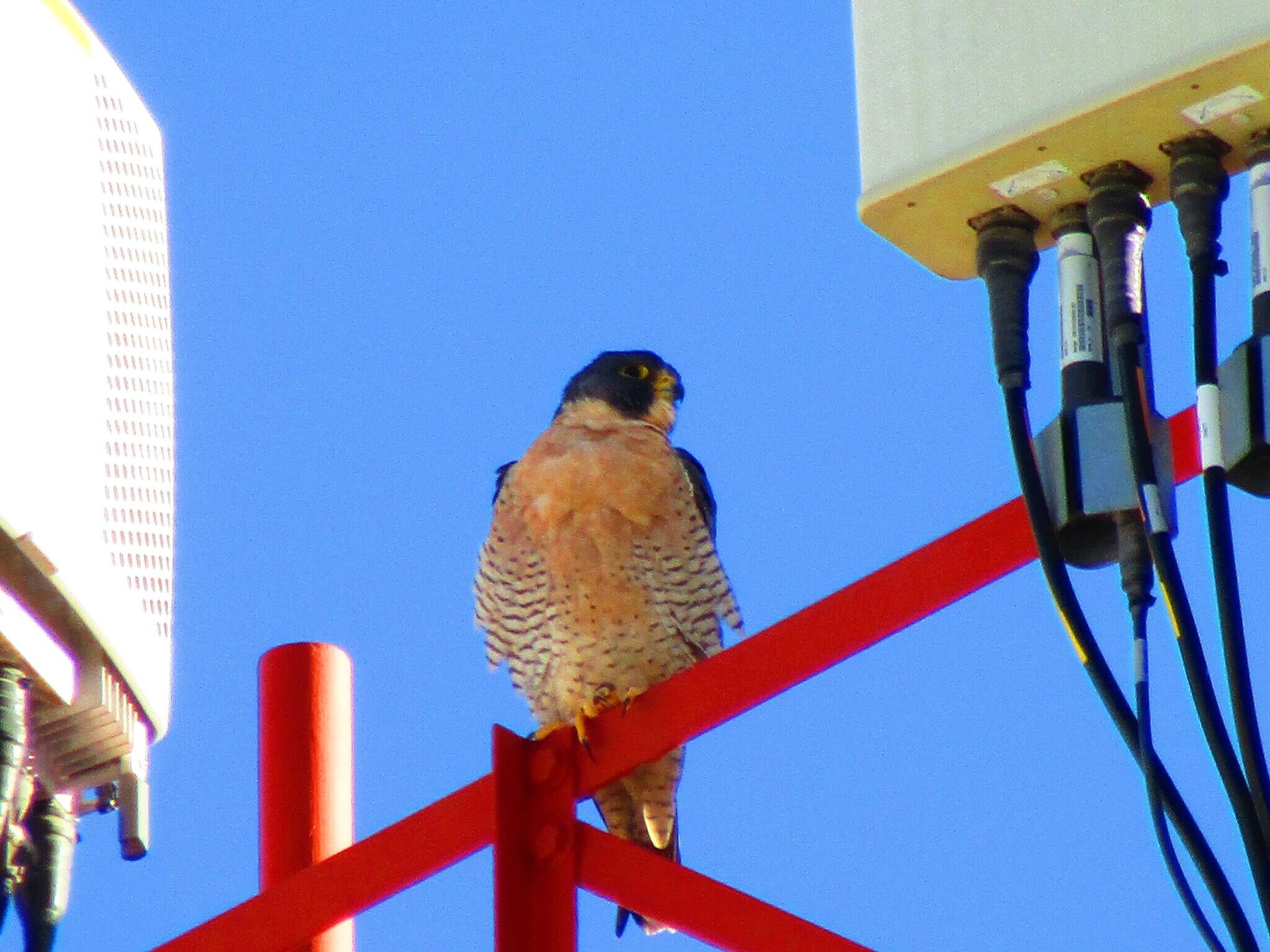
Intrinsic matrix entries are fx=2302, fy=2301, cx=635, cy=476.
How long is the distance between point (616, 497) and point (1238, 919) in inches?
145

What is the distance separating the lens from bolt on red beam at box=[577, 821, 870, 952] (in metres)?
2.71

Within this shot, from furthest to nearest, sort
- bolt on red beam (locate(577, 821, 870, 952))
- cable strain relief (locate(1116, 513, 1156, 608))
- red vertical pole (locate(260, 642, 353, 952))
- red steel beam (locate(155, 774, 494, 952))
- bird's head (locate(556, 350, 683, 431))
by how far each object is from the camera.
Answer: bird's head (locate(556, 350, 683, 431)) < red vertical pole (locate(260, 642, 353, 952)) < red steel beam (locate(155, 774, 494, 952)) < bolt on red beam (locate(577, 821, 870, 952)) < cable strain relief (locate(1116, 513, 1156, 608))

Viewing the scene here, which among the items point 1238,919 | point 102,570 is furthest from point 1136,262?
point 102,570

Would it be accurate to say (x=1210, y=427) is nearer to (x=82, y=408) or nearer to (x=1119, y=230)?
(x=1119, y=230)

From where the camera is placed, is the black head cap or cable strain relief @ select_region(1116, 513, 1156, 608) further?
the black head cap

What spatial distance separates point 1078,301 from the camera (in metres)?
2.34

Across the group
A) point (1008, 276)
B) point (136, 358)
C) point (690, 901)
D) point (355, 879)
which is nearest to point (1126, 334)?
point (1008, 276)

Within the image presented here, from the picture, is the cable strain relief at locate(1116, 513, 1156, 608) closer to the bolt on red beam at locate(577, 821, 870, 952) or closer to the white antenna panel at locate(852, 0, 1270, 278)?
the white antenna panel at locate(852, 0, 1270, 278)

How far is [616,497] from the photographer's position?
5.68 metres

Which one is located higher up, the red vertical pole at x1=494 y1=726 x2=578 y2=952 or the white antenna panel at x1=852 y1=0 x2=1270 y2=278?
the white antenna panel at x1=852 y1=0 x2=1270 y2=278

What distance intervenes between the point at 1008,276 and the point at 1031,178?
5.4 inches

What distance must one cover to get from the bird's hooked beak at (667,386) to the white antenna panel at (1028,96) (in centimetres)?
413

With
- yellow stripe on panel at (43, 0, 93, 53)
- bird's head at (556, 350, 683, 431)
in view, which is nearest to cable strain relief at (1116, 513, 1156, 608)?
yellow stripe on panel at (43, 0, 93, 53)

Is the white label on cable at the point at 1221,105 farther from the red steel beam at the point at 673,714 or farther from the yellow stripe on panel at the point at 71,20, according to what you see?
the yellow stripe on panel at the point at 71,20
